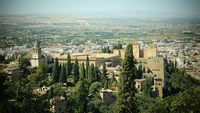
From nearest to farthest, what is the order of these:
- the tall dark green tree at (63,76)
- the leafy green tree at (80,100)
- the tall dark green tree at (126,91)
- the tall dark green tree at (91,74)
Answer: the tall dark green tree at (126,91), the leafy green tree at (80,100), the tall dark green tree at (63,76), the tall dark green tree at (91,74)

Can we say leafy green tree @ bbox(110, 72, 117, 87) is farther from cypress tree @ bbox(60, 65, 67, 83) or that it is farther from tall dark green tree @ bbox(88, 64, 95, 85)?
cypress tree @ bbox(60, 65, 67, 83)

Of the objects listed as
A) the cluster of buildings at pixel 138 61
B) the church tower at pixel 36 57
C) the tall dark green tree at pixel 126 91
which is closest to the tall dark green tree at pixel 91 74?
the cluster of buildings at pixel 138 61

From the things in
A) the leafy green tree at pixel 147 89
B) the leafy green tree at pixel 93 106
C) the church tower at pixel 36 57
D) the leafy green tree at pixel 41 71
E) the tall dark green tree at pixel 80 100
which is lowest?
the leafy green tree at pixel 93 106

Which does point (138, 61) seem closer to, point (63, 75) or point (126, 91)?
point (63, 75)

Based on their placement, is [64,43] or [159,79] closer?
[159,79]

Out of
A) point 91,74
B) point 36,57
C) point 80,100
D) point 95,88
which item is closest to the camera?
point 80,100

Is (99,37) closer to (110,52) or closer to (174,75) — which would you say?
(110,52)

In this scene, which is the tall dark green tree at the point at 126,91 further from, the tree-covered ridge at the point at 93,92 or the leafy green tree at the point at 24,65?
the leafy green tree at the point at 24,65

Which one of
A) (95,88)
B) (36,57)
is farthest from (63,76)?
(36,57)

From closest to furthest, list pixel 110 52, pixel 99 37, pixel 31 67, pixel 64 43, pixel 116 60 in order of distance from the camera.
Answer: pixel 31 67 → pixel 116 60 → pixel 110 52 → pixel 64 43 → pixel 99 37

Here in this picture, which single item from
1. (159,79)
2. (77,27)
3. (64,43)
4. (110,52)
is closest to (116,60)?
(110,52)

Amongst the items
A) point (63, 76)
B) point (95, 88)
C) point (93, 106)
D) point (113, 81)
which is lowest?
point (93, 106)
